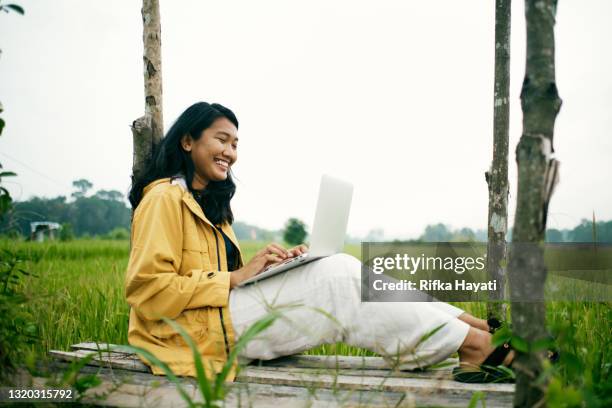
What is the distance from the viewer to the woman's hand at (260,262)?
2137 mm

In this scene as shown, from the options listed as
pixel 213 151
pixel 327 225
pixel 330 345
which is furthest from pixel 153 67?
pixel 330 345

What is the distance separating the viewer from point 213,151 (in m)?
2.51

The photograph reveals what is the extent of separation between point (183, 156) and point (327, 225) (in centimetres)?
93

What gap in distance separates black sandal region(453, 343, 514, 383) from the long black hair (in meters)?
1.41

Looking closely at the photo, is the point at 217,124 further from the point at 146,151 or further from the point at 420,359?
the point at 420,359

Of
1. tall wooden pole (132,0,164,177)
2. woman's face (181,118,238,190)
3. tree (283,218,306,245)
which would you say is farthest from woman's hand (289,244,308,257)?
tree (283,218,306,245)

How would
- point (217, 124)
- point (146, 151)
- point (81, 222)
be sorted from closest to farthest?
point (217, 124) → point (146, 151) → point (81, 222)

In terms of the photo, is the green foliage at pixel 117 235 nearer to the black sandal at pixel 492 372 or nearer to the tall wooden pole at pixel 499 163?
the tall wooden pole at pixel 499 163

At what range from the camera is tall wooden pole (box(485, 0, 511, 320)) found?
2822 mm

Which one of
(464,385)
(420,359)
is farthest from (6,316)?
(464,385)

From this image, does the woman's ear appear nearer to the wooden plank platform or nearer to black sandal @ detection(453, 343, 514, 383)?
the wooden plank platform

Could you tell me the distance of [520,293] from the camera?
1280 mm

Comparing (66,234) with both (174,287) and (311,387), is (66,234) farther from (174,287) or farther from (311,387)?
(311,387)

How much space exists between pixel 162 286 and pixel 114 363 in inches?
19.8
